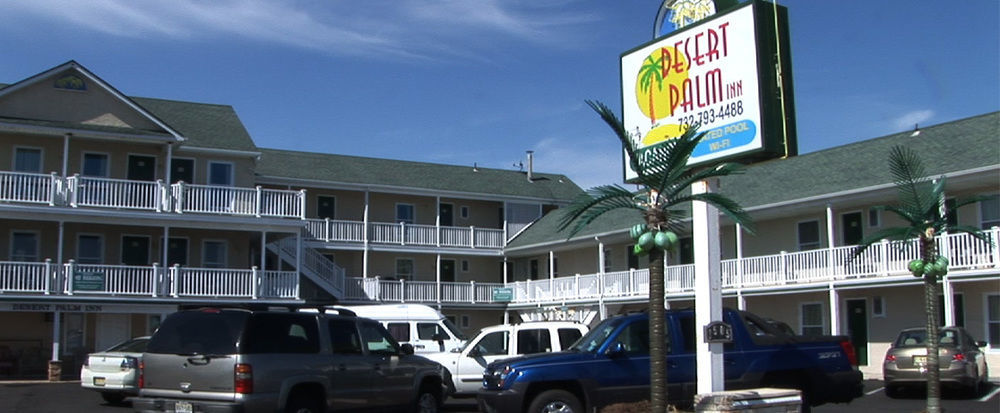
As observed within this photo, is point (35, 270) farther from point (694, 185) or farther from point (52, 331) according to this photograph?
point (694, 185)

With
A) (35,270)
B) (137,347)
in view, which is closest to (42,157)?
(35,270)

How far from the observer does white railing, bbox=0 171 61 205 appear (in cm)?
2927

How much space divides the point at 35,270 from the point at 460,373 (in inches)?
664

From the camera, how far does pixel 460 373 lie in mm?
18234

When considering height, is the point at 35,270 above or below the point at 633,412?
above

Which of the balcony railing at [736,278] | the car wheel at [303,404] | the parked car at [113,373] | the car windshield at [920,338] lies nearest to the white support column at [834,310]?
the balcony railing at [736,278]

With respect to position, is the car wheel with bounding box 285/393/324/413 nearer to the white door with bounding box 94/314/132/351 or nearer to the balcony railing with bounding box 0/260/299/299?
the balcony railing with bounding box 0/260/299/299

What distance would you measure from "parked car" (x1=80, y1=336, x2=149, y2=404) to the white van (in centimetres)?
513

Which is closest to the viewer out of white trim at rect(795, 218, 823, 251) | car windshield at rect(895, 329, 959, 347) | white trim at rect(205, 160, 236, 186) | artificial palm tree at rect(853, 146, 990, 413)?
artificial palm tree at rect(853, 146, 990, 413)

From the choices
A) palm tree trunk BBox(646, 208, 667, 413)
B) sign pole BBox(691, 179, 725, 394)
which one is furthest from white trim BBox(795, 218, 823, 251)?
palm tree trunk BBox(646, 208, 667, 413)

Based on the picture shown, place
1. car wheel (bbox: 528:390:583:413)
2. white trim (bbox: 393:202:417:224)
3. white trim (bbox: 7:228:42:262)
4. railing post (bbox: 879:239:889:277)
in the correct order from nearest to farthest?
car wheel (bbox: 528:390:583:413), railing post (bbox: 879:239:889:277), white trim (bbox: 7:228:42:262), white trim (bbox: 393:202:417:224)

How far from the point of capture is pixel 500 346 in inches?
717

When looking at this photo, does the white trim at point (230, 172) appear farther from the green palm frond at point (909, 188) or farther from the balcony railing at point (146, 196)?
the green palm frond at point (909, 188)

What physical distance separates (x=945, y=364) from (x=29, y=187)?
24.6 metres
